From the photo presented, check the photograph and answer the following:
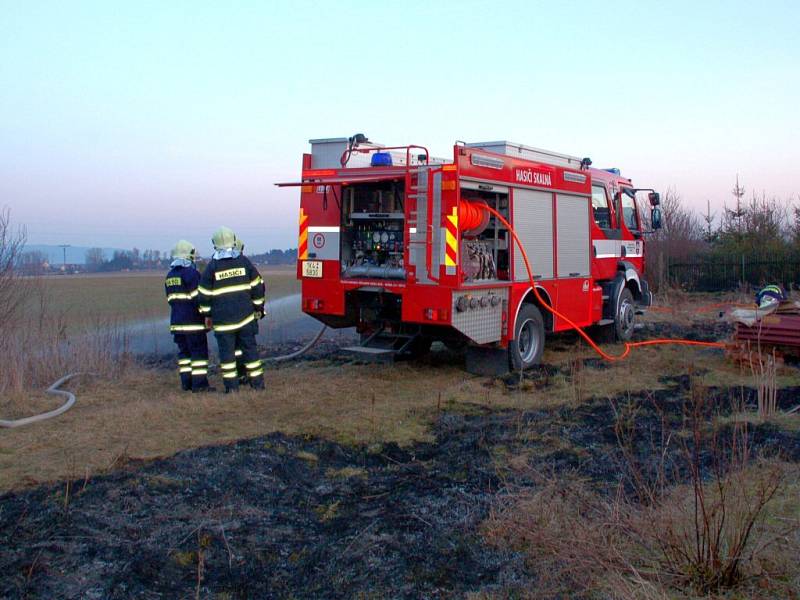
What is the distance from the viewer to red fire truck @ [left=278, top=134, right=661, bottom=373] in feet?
28.6

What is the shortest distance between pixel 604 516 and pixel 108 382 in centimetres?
711

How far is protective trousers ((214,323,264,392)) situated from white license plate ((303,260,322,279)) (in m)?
1.46

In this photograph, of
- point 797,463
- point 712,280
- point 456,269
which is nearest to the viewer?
point 797,463

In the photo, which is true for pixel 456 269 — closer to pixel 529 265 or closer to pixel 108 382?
pixel 529 265

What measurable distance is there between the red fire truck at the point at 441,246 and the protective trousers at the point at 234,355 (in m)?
1.44

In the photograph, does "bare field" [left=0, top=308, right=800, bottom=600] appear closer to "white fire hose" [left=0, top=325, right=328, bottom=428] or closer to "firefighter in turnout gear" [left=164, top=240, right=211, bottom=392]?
"white fire hose" [left=0, top=325, right=328, bottom=428]

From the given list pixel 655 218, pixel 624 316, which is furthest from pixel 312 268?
pixel 655 218

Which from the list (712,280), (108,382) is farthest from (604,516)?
(712,280)

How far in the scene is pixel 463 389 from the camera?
9.05m

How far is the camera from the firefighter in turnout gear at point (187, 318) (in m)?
8.69

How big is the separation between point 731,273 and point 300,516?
24369mm

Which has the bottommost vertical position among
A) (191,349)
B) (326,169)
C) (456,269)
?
(191,349)

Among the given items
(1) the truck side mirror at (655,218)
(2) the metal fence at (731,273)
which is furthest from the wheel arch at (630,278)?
(2) the metal fence at (731,273)

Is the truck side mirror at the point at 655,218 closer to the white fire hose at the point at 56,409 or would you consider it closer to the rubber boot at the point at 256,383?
the rubber boot at the point at 256,383
